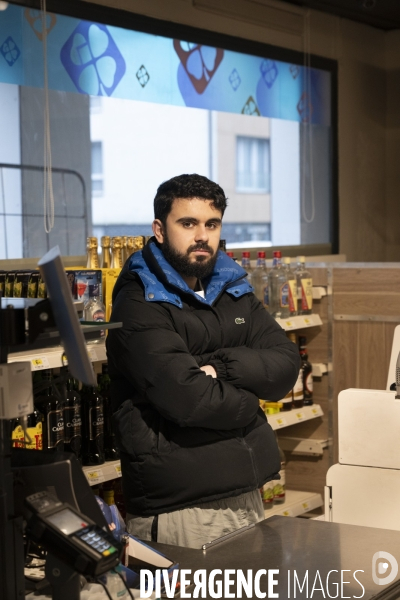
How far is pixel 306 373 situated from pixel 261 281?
60cm

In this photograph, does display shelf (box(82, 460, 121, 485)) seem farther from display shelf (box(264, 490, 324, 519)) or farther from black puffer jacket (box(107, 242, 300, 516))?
display shelf (box(264, 490, 324, 519))

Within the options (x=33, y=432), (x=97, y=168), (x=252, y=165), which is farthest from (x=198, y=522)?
(x=252, y=165)

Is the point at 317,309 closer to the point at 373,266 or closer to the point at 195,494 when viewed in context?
the point at 373,266

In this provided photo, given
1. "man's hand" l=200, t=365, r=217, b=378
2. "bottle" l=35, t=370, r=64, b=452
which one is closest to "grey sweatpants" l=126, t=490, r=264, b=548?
"man's hand" l=200, t=365, r=217, b=378

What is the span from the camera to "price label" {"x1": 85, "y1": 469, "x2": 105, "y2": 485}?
3.22 metres

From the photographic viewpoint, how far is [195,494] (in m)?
2.45

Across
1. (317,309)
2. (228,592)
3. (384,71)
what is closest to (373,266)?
(317,309)

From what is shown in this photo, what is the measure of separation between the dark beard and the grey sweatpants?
698 mm

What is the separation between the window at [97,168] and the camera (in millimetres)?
5000

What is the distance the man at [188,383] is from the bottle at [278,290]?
1846 millimetres

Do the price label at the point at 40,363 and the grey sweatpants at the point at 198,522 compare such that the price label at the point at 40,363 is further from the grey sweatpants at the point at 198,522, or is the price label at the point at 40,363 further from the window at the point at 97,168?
the window at the point at 97,168

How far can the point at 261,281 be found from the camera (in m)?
4.61

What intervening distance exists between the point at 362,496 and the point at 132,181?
3.04m

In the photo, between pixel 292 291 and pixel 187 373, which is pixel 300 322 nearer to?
pixel 292 291
